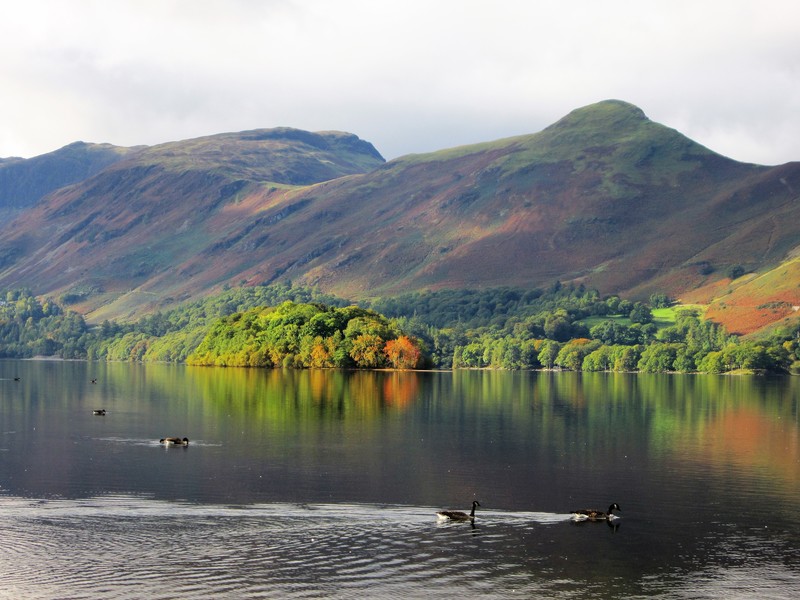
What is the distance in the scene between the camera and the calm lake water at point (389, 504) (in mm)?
44375

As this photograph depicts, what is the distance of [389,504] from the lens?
59219mm

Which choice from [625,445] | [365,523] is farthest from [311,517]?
[625,445]

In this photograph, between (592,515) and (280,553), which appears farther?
(592,515)

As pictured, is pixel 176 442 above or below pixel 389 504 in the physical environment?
above

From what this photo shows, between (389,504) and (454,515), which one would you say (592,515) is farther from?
(389,504)

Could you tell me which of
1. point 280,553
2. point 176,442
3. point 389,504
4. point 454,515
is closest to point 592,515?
point 454,515

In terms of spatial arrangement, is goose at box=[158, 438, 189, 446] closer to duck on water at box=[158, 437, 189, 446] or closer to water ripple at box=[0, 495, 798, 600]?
duck on water at box=[158, 437, 189, 446]

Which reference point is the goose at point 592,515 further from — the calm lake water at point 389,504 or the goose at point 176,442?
the goose at point 176,442

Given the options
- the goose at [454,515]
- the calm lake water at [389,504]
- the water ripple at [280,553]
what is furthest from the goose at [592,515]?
the goose at [454,515]

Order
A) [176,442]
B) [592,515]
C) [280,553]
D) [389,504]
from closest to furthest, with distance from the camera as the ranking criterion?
[280,553] → [592,515] → [389,504] → [176,442]

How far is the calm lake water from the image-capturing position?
4438cm

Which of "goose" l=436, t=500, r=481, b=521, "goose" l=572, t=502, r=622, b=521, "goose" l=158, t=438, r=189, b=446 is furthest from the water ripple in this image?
"goose" l=158, t=438, r=189, b=446

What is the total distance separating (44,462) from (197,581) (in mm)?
36074

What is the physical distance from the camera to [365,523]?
54125mm
